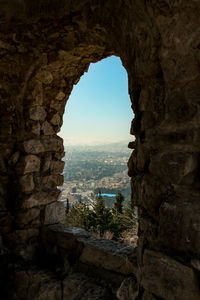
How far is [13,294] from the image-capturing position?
88.1 inches

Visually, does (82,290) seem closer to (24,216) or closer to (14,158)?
A: (24,216)

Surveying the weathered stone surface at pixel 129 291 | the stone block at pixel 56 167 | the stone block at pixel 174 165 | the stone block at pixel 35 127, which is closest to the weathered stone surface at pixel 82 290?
the weathered stone surface at pixel 129 291

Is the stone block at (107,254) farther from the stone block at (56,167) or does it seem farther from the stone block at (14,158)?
the stone block at (14,158)

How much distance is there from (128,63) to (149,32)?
0.28 m

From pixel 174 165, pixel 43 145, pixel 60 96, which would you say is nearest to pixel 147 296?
pixel 174 165

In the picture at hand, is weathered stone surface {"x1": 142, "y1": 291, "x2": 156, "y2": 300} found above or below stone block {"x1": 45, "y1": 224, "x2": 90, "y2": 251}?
above

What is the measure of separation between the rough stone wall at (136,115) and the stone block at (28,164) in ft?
0.04

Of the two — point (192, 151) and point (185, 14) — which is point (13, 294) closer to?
point (192, 151)

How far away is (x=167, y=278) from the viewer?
3.48 ft

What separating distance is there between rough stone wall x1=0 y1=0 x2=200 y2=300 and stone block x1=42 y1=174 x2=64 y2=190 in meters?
0.07

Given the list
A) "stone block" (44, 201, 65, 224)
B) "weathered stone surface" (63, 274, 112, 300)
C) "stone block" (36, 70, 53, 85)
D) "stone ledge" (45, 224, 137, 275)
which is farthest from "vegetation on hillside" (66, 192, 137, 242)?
"stone block" (36, 70, 53, 85)

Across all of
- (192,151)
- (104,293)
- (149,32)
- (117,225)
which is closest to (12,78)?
(149,32)

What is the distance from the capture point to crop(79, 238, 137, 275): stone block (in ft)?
6.58

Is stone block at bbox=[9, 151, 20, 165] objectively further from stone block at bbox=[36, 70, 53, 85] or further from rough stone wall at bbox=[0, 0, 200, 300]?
stone block at bbox=[36, 70, 53, 85]
